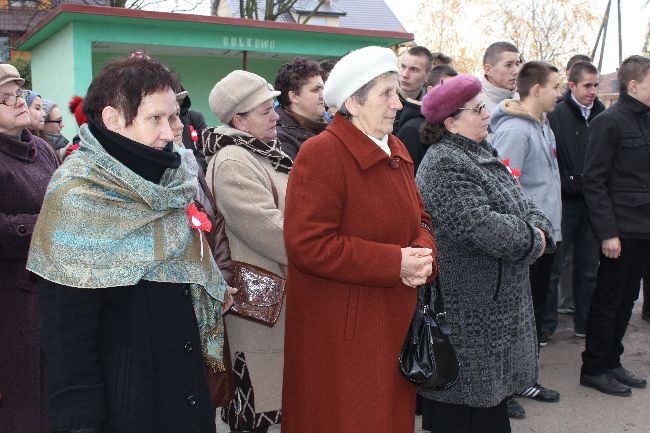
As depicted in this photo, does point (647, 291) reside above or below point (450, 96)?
below

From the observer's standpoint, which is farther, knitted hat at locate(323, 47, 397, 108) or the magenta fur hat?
the magenta fur hat

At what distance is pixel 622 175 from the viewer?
15.8ft

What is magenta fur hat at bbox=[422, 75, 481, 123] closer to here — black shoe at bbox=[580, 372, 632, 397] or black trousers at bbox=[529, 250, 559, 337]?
black trousers at bbox=[529, 250, 559, 337]

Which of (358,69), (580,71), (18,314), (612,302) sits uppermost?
(580,71)

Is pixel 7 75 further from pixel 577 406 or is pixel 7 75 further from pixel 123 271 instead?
pixel 577 406

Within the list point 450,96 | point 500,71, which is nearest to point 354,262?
point 450,96

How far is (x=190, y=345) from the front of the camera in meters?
2.39

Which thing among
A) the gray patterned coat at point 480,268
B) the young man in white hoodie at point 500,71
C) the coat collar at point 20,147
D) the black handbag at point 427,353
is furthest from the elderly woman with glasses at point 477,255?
the young man in white hoodie at point 500,71

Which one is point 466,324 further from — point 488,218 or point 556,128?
point 556,128

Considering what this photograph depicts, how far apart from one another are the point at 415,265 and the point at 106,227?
1.16 m

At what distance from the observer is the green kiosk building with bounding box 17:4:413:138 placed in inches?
508

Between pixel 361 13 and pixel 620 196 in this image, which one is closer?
pixel 620 196

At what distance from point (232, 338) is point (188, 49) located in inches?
491

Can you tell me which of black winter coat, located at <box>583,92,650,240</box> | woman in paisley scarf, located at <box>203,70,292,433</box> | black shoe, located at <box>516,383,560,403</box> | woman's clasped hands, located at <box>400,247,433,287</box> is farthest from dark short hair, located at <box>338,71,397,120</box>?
black shoe, located at <box>516,383,560,403</box>
